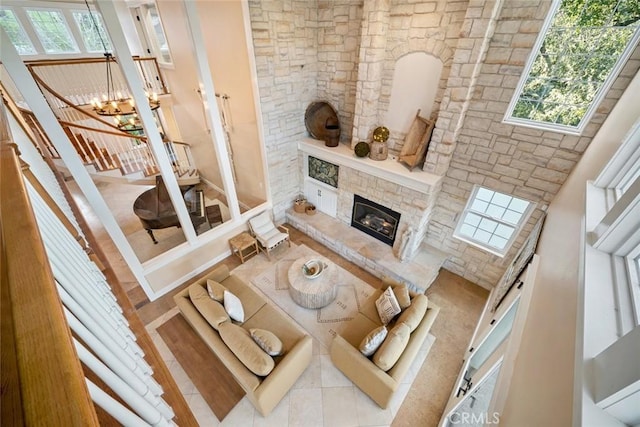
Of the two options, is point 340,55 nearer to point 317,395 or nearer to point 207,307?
point 207,307

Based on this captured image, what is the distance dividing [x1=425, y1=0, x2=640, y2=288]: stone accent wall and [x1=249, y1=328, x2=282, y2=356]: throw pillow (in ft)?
10.1

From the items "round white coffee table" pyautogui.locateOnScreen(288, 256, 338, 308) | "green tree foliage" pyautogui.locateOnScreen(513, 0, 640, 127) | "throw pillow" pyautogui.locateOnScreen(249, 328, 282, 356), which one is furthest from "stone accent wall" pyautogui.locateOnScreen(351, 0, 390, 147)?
"throw pillow" pyautogui.locateOnScreen(249, 328, 282, 356)

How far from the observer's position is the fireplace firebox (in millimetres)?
4355

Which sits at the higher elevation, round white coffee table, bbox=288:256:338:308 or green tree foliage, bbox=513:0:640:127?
green tree foliage, bbox=513:0:640:127

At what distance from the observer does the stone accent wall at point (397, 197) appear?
150 inches

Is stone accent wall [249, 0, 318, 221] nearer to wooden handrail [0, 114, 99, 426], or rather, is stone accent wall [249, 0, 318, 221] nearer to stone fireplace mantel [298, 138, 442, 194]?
stone fireplace mantel [298, 138, 442, 194]

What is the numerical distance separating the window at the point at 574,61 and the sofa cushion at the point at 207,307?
4215mm

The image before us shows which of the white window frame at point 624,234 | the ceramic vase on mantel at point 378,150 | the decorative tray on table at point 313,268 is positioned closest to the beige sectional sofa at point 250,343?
the decorative tray on table at point 313,268

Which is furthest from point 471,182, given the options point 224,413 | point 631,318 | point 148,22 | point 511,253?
point 148,22

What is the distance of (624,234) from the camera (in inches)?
43.6

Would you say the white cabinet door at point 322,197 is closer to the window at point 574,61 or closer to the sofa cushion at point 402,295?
the sofa cushion at point 402,295

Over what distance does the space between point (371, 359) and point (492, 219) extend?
106 inches

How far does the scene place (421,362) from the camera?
3.22 metres

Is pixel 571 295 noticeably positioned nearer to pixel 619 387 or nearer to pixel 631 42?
pixel 619 387
